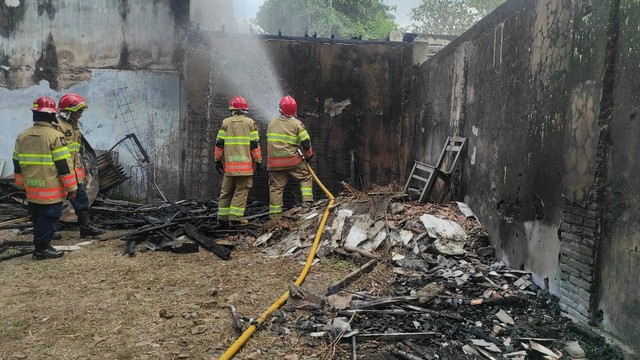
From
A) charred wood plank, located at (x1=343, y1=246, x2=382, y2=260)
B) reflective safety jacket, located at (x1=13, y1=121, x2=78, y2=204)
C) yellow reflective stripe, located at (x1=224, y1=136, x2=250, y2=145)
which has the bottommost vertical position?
charred wood plank, located at (x1=343, y1=246, x2=382, y2=260)

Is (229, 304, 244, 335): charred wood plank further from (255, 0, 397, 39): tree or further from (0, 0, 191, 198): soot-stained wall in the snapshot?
(255, 0, 397, 39): tree

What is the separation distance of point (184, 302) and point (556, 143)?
3650 millimetres

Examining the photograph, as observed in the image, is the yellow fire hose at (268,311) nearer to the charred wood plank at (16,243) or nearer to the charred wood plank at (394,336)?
the charred wood plank at (394,336)

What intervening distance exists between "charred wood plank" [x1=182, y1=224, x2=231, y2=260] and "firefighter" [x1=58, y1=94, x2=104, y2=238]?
154cm

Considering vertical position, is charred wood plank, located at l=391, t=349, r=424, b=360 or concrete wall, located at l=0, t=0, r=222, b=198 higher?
concrete wall, located at l=0, t=0, r=222, b=198

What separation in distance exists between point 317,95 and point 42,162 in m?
5.06

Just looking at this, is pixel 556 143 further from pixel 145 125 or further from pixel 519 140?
pixel 145 125

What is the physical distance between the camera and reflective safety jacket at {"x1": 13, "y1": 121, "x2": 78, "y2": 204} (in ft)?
16.8

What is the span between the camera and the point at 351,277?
4.34 meters

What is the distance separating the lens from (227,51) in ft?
27.5

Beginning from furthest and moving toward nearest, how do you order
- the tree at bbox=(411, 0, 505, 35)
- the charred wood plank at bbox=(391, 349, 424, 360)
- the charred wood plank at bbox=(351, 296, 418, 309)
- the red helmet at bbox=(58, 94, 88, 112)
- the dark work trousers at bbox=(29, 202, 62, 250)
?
the tree at bbox=(411, 0, 505, 35)
the red helmet at bbox=(58, 94, 88, 112)
the dark work trousers at bbox=(29, 202, 62, 250)
the charred wood plank at bbox=(351, 296, 418, 309)
the charred wood plank at bbox=(391, 349, 424, 360)

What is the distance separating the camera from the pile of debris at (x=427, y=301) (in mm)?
3070

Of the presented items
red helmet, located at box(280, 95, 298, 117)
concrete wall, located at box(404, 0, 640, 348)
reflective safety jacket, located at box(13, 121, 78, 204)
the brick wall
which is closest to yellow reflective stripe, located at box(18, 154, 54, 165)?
reflective safety jacket, located at box(13, 121, 78, 204)

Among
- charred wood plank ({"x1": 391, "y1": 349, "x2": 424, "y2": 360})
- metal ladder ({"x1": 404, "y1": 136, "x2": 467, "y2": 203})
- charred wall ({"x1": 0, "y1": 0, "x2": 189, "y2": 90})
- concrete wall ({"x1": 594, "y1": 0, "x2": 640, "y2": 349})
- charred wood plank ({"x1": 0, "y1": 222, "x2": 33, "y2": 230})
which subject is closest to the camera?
concrete wall ({"x1": 594, "y1": 0, "x2": 640, "y2": 349})
